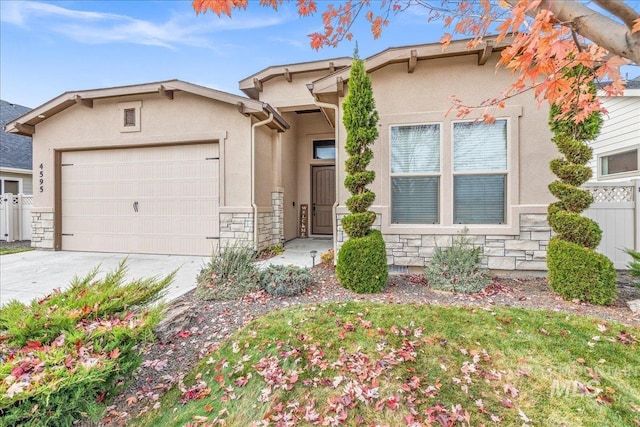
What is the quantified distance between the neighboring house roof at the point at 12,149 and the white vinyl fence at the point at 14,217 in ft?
7.39

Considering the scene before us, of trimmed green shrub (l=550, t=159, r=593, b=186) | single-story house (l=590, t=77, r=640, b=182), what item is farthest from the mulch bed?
single-story house (l=590, t=77, r=640, b=182)

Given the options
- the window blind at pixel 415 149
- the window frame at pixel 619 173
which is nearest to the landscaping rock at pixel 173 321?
the window blind at pixel 415 149

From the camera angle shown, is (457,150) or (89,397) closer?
(89,397)

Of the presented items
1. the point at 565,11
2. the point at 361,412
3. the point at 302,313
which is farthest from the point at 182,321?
the point at 565,11

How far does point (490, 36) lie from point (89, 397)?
6231 millimetres

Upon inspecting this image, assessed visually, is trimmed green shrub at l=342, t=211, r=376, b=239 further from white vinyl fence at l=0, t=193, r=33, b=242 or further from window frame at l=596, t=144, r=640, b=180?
white vinyl fence at l=0, t=193, r=33, b=242

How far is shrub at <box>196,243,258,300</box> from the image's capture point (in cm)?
401

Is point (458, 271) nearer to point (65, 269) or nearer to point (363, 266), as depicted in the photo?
point (363, 266)

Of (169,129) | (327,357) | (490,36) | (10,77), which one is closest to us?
(327,357)

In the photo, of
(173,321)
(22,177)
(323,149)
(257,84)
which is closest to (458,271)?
(173,321)

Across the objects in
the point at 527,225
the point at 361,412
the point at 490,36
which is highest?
the point at 490,36

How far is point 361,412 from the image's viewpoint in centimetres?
210

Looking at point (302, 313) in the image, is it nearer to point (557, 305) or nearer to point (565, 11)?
point (557, 305)

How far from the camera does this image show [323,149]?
32.2 feet
